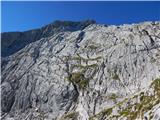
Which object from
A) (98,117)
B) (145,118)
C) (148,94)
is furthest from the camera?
(98,117)

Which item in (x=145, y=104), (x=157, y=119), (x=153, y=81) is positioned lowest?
(x=157, y=119)

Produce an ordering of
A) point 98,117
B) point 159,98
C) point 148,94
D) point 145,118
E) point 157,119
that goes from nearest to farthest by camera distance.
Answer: point 157,119 < point 145,118 < point 159,98 < point 148,94 < point 98,117

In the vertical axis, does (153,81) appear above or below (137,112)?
above

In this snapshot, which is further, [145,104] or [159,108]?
[145,104]

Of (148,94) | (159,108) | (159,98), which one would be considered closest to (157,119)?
(159,108)

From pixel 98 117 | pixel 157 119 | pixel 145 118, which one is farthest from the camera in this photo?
pixel 98 117

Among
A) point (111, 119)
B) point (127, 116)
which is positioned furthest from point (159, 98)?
point (111, 119)

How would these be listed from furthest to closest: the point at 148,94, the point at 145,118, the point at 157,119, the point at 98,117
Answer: the point at 98,117 → the point at 148,94 → the point at 145,118 → the point at 157,119

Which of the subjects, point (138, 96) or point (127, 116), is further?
point (138, 96)

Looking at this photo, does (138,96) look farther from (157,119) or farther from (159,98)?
(157,119)

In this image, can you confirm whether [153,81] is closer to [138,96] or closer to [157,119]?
[138,96]
